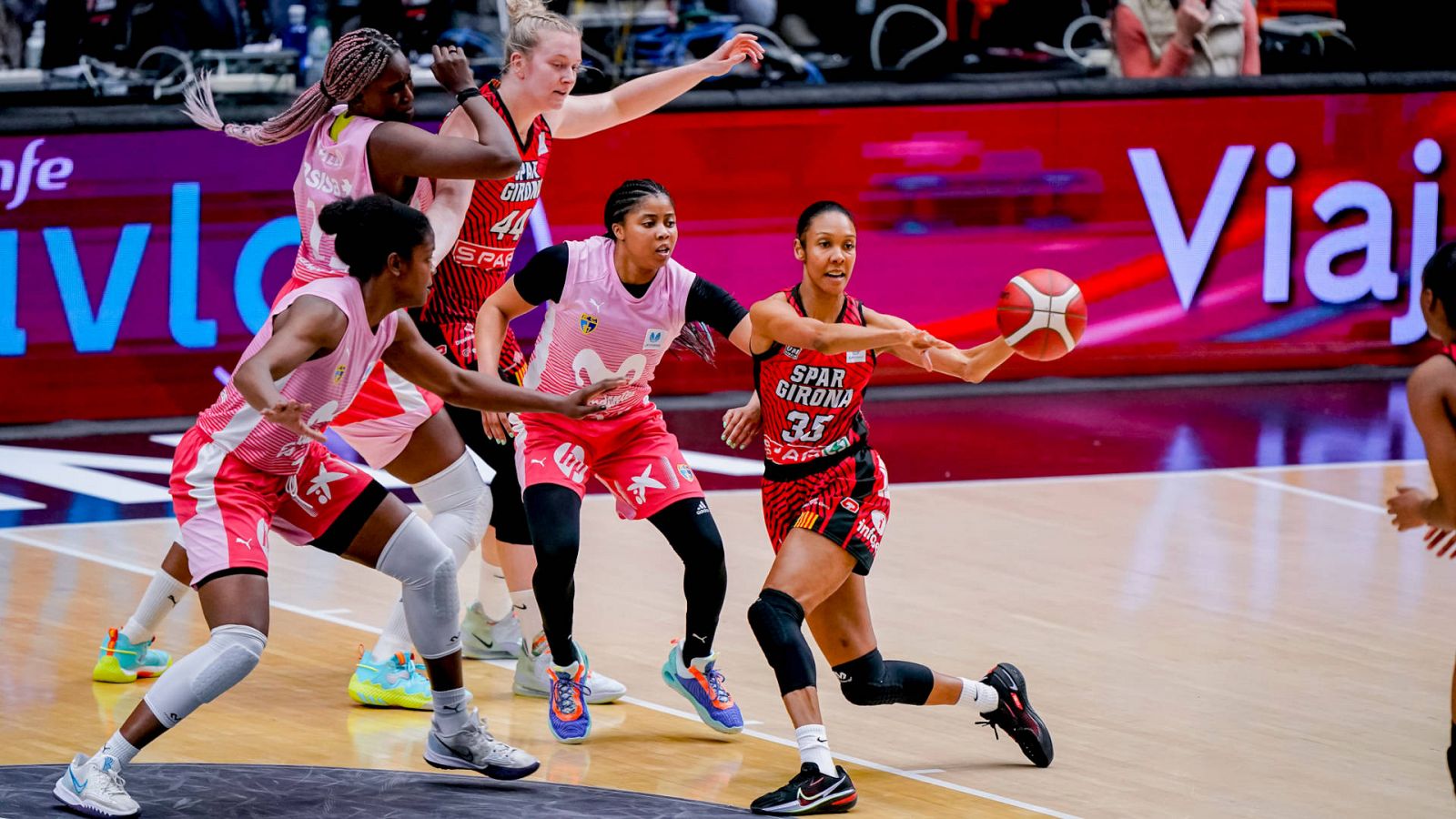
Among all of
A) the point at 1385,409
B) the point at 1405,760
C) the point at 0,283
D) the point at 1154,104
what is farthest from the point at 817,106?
the point at 1405,760

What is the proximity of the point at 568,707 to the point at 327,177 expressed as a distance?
188cm

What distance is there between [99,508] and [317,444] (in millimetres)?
4203

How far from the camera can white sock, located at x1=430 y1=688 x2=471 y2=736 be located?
6.24 metres

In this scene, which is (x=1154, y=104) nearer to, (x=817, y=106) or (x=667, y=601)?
(x=817, y=106)

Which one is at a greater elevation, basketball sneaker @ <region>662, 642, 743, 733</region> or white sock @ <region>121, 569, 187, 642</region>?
white sock @ <region>121, 569, 187, 642</region>

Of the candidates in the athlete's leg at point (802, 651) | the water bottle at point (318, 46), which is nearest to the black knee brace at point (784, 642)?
the athlete's leg at point (802, 651)

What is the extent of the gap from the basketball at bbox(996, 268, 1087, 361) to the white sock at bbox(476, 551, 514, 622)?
7.62 ft

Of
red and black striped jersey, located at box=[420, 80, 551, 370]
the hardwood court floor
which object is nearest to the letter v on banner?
the hardwood court floor

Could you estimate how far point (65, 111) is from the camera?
11477 millimetres

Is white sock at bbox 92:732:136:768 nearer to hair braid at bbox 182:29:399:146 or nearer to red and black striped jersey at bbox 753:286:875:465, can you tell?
red and black striped jersey at bbox 753:286:875:465

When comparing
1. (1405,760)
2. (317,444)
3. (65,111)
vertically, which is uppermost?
(65,111)

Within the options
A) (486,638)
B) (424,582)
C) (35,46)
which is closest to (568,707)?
(424,582)

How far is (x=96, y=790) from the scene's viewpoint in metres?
5.69

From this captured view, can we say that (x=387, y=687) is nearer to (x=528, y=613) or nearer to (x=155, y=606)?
(x=528, y=613)
